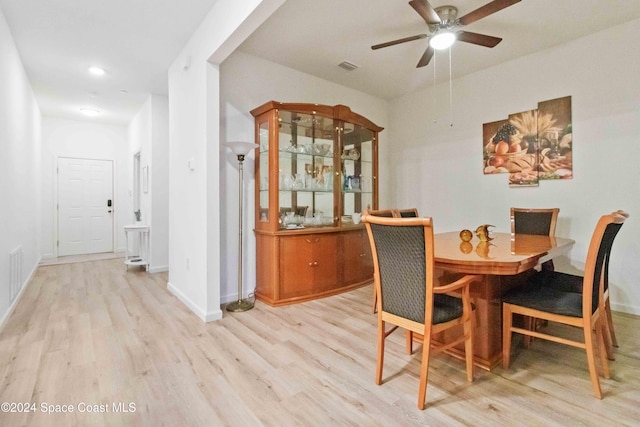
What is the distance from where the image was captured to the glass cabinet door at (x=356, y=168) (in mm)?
3740

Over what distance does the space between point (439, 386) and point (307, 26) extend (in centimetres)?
302

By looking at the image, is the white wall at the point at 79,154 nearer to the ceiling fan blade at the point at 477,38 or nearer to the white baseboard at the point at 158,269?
the white baseboard at the point at 158,269

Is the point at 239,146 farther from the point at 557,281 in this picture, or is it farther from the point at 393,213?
the point at 557,281

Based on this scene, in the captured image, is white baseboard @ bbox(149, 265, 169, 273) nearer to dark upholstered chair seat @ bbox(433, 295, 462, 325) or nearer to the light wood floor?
the light wood floor

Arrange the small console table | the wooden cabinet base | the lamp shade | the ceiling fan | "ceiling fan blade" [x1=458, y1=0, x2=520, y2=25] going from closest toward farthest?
"ceiling fan blade" [x1=458, y1=0, x2=520, y2=25] → the ceiling fan → the lamp shade → the wooden cabinet base → the small console table

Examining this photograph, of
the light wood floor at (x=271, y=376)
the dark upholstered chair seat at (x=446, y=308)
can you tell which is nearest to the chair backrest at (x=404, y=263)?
the dark upholstered chair seat at (x=446, y=308)

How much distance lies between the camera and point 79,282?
4.08m

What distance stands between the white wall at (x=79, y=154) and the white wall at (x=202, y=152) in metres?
3.79

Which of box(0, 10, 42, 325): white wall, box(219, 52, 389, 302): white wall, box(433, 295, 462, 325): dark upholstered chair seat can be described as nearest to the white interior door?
box(0, 10, 42, 325): white wall

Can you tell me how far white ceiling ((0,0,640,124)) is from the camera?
2.55 metres

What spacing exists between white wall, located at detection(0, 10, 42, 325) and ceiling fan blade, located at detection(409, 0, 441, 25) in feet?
10.9

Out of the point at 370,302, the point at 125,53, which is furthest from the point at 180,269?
the point at 125,53

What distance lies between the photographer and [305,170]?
3520mm

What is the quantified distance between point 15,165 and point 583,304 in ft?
16.6
